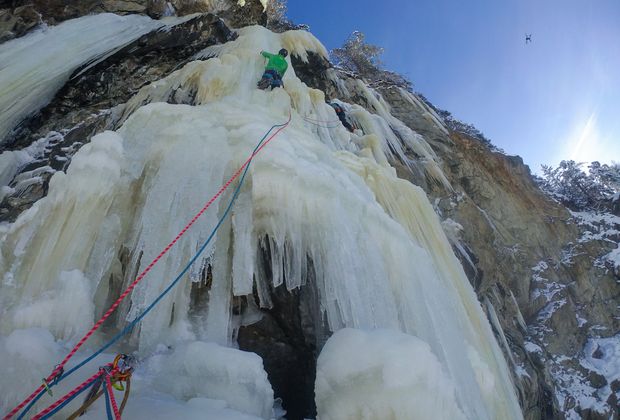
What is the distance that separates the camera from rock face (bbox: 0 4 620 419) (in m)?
4.33

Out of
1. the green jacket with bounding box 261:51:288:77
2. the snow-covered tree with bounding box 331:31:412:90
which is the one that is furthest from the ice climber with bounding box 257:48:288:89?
the snow-covered tree with bounding box 331:31:412:90

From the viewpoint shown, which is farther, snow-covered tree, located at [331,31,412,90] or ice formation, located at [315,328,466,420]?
snow-covered tree, located at [331,31,412,90]

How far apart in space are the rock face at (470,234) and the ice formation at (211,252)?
25.5 inches

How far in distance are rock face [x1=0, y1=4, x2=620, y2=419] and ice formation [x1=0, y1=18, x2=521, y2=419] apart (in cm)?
65

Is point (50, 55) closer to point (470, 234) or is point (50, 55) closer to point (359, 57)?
point (470, 234)

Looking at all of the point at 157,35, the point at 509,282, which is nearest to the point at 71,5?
the point at 157,35

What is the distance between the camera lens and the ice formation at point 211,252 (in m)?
3.11

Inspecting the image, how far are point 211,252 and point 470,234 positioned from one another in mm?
6043

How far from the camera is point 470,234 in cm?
830

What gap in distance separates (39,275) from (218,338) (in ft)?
4.55

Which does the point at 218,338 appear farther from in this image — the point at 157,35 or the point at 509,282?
the point at 509,282

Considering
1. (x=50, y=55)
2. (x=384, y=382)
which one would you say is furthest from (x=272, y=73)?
(x=384, y=382)

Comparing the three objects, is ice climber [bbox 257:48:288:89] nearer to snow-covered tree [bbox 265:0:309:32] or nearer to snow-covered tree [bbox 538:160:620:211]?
snow-covered tree [bbox 265:0:309:32]

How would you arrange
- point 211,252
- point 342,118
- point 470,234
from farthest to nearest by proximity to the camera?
point 470,234, point 342,118, point 211,252
